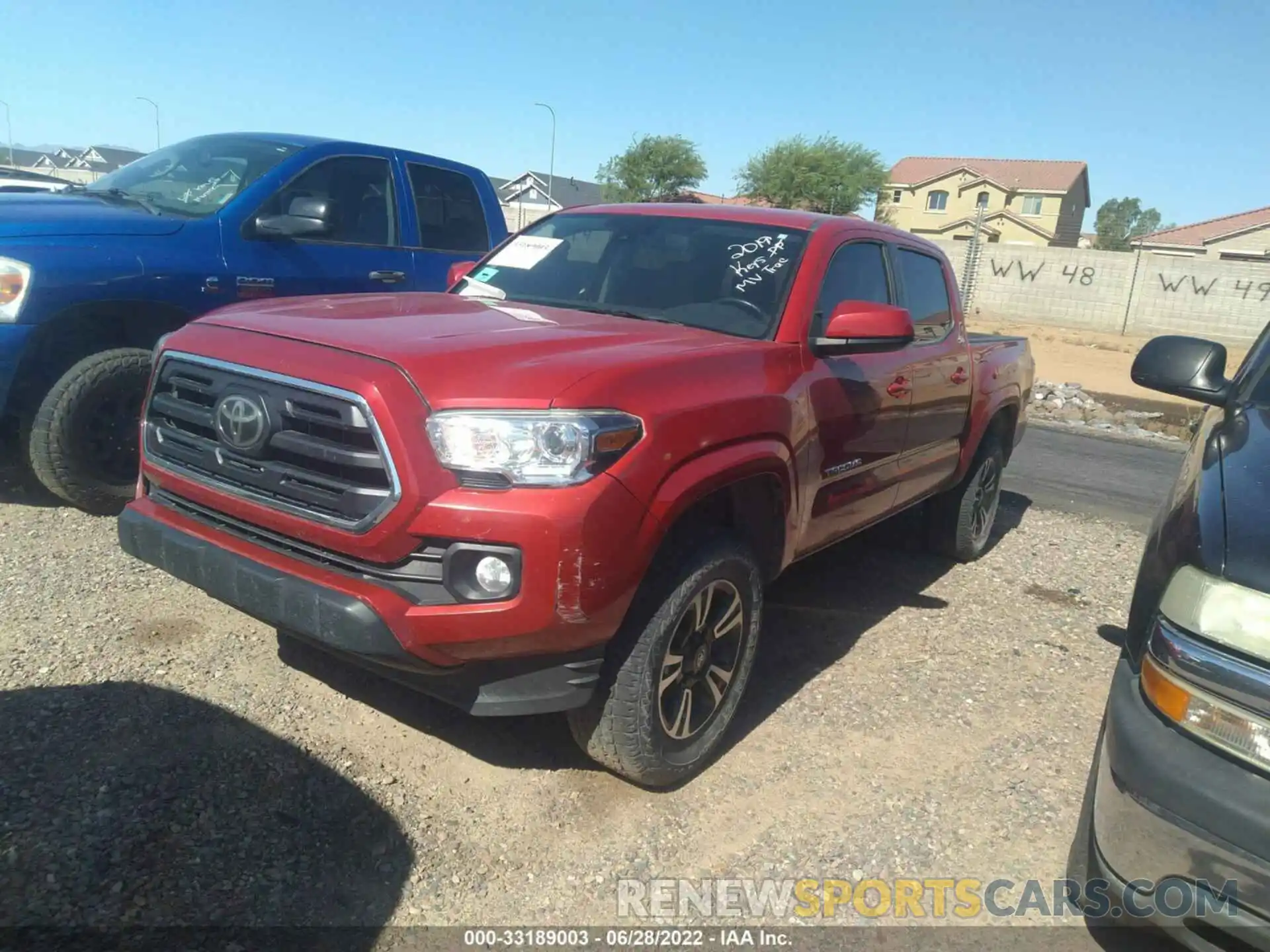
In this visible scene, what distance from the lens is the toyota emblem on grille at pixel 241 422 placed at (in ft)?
8.45

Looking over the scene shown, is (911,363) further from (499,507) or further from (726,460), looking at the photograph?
(499,507)

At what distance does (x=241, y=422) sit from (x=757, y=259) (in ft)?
6.70

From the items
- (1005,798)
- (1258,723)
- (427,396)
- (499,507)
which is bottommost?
(1005,798)

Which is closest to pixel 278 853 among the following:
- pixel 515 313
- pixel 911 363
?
pixel 515 313

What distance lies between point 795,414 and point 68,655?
2.74 meters

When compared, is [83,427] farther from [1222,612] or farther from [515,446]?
[1222,612]

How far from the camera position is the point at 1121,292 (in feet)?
96.1

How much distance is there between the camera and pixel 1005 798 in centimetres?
312

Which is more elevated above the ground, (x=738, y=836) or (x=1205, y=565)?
(x=1205, y=565)

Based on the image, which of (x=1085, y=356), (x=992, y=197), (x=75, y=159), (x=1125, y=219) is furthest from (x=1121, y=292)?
(x=1125, y=219)

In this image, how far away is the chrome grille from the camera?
2395mm

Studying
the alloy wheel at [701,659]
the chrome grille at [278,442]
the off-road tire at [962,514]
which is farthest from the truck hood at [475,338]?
the off-road tire at [962,514]

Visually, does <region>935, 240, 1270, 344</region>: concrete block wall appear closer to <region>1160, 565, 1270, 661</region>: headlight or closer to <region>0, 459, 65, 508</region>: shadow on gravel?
<region>1160, 565, 1270, 661</region>: headlight

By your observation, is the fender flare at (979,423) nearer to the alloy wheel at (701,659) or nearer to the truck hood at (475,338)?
the truck hood at (475,338)
